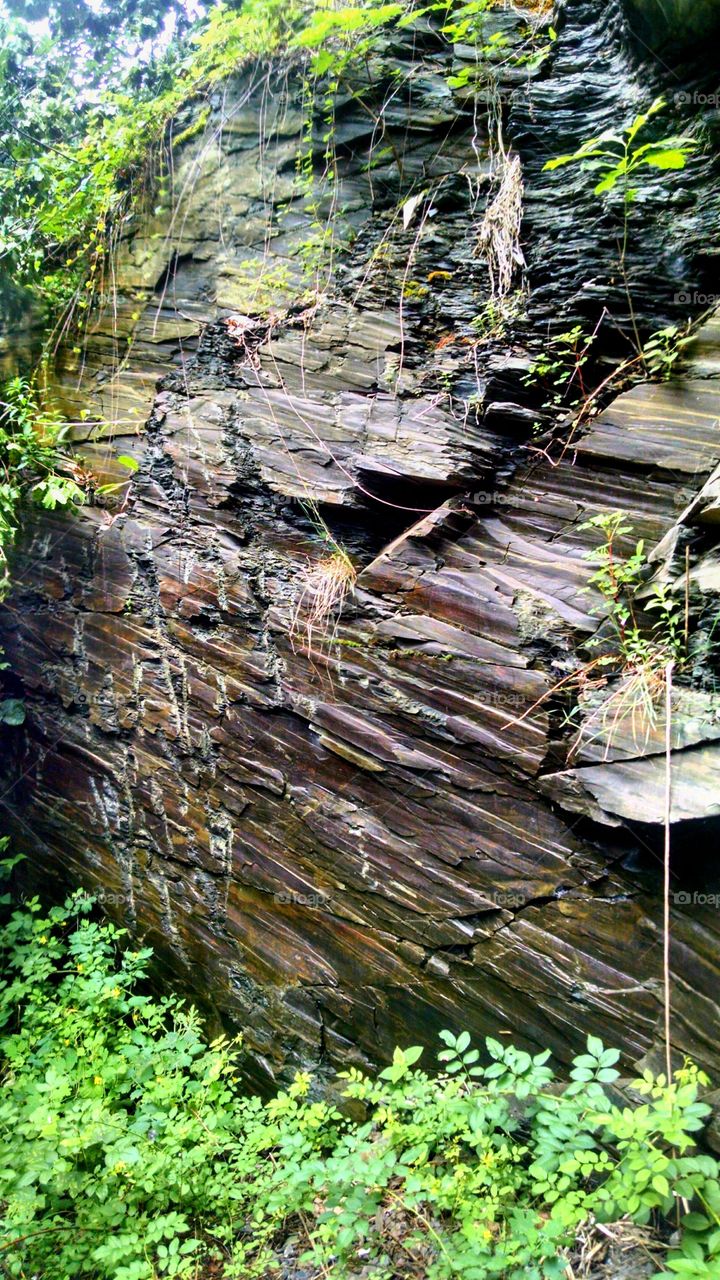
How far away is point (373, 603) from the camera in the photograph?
11.7ft

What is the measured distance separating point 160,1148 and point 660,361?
14.7 feet

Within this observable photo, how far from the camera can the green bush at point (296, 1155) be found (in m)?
2.23

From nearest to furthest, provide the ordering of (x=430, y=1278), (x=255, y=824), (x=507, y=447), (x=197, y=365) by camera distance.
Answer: (x=430, y=1278) → (x=507, y=447) → (x=255, y=824) → (x=197, y=365)

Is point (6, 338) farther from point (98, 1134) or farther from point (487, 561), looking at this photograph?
point (98, 1134)

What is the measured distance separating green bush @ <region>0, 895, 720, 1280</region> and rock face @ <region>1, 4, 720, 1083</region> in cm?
37

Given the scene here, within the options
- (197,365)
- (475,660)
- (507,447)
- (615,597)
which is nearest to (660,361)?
(507,447)

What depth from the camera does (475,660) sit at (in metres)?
3.24
